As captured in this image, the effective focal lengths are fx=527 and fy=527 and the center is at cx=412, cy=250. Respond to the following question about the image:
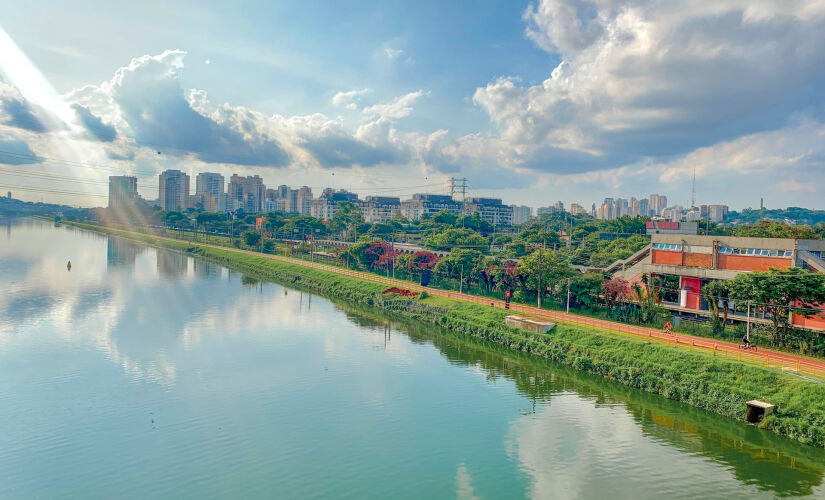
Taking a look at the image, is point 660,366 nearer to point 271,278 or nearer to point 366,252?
point 366,252

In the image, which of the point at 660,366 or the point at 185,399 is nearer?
the point at 185,399

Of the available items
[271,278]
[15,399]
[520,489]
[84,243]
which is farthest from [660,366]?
[84,243]

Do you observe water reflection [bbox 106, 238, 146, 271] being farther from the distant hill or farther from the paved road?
the distant hill

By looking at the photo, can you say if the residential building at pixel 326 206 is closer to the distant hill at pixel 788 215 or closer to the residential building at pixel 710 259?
the distant hill at pixel 788 215

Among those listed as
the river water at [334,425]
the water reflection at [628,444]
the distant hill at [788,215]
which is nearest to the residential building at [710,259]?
the water reflection at [628,444]

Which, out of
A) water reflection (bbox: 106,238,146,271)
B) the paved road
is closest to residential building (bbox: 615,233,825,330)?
the paved road

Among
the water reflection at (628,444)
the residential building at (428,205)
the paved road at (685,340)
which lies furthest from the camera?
the residential building at (428,205)
